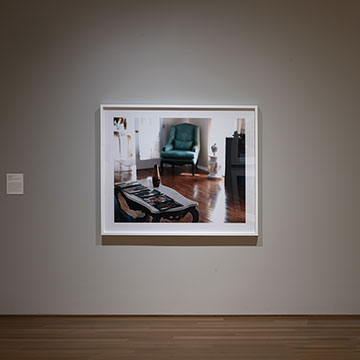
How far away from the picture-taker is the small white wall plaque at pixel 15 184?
2438 millimetres

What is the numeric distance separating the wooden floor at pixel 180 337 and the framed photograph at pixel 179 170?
0.59m

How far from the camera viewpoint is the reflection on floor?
7.98ft

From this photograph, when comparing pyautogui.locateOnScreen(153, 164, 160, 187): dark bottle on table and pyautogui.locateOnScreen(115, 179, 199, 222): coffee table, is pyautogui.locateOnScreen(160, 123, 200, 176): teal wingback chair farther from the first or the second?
pyautogui.locateOnScreen(115, 179, 199, 222): coffee table

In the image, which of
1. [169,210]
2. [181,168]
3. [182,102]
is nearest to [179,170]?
[181,168]

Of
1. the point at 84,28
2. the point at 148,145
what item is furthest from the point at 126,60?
the point at 148,145

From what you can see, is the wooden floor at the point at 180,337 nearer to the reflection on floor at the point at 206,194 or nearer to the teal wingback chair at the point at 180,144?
the reflection on floor at the point at 206,194

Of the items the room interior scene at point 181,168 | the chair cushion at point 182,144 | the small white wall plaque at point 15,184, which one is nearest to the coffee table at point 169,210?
the room interior scene at point 181,168

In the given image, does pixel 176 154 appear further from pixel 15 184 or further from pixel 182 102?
pixel 15 184

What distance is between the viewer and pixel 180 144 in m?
2.44

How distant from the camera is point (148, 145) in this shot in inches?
95.0

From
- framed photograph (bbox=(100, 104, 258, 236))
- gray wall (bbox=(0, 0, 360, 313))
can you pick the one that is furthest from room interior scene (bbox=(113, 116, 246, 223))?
gray wall (bbox=(0, 0, 360, 313))

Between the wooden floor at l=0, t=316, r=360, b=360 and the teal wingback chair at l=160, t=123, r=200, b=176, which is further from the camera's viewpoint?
the teal wingback chair at l=160, t=123, r=200, b=176

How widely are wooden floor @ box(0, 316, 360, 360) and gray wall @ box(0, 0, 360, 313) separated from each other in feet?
0.33

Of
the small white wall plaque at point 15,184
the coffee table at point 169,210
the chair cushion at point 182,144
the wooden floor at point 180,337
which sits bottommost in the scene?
the wooden floor at point 180,337
